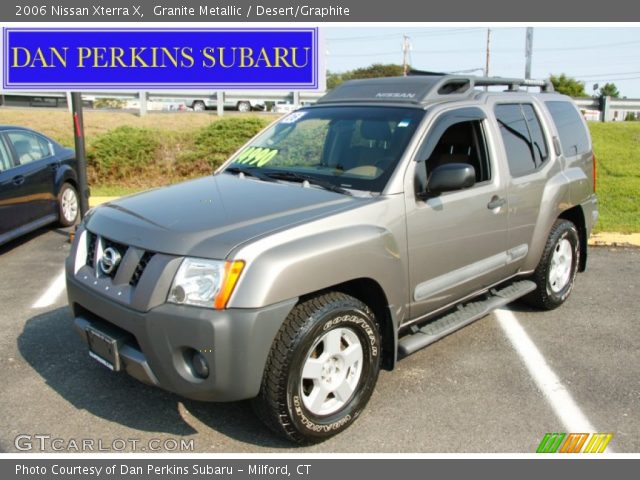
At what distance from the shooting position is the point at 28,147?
25.8ft

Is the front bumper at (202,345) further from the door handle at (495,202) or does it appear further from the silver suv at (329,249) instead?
the door handle at (495,202)

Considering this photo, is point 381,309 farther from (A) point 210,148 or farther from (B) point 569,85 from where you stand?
(B) point 569,85

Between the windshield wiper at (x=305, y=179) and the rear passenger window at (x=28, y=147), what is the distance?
4.89 meters

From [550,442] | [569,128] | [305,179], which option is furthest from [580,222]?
[305,179]

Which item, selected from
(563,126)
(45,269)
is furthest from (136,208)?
(563,126)

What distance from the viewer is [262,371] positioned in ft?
9.86

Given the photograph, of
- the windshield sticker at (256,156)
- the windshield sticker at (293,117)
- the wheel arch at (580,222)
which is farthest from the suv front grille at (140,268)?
the wheel arch at (580,222)

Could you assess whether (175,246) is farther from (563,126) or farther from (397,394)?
(563,126)

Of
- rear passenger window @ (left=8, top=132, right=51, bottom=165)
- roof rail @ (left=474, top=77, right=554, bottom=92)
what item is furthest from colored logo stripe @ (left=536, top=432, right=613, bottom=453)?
rear passenger window @ (left=8, top=132, right=51, bottom=165)

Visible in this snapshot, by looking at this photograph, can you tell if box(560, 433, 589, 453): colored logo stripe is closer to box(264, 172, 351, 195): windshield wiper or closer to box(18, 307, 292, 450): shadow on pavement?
box(18, 307, 292, 450): shadow on pavement

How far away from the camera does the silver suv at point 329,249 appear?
117 inches

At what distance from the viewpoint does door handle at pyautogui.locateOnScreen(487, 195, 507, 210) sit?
14.4ft

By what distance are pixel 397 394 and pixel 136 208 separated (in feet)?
6.74

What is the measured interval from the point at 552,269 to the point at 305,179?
2.73 meters
